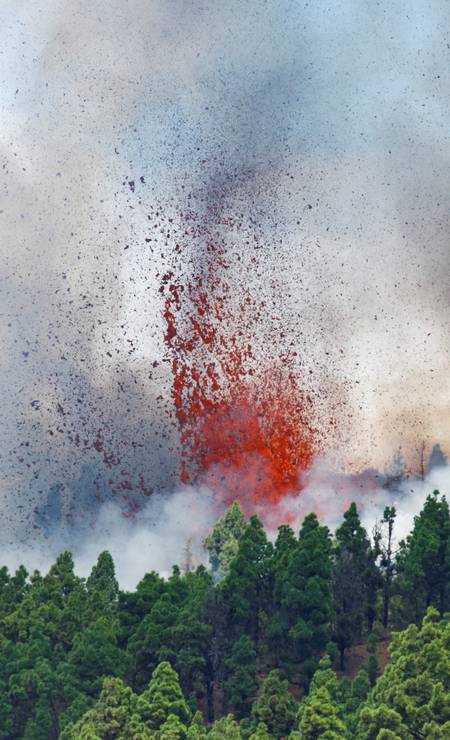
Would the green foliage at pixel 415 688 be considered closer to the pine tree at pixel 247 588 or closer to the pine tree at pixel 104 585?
the pine tree at pixel 247 588

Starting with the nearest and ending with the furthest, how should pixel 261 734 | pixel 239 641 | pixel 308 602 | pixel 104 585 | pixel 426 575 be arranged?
pixel 261 734 → pixel 239 641 → pixel 308 602 → pixel 426 575 → pixel 104 585

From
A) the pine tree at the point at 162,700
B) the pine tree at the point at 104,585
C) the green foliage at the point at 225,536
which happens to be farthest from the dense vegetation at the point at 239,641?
→ the green foliage at the point at 225,536

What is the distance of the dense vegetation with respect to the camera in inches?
2421

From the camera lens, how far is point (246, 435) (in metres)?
126

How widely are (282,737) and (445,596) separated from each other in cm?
1360

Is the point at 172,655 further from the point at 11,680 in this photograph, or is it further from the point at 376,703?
the point at 376,703

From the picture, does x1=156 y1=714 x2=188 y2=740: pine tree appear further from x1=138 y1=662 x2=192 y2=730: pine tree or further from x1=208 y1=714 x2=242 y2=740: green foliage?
x1=208 y1=714 x2=242 y2=740: green foliage

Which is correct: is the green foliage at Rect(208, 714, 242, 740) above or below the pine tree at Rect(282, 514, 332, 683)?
below

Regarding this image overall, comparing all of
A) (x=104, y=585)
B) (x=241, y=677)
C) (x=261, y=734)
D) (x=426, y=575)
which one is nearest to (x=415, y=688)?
(x=261, y=734)

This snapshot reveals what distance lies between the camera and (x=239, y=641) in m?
69.8

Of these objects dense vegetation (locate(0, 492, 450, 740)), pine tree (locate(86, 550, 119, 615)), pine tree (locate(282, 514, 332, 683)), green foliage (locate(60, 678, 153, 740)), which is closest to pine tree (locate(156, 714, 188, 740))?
dense vegetation (locate(0, 492, 450, 740))

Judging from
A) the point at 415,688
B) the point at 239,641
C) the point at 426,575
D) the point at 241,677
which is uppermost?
the point at 426,575

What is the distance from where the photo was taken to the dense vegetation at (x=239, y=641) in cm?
6150

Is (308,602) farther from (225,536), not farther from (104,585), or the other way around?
(225,536)
